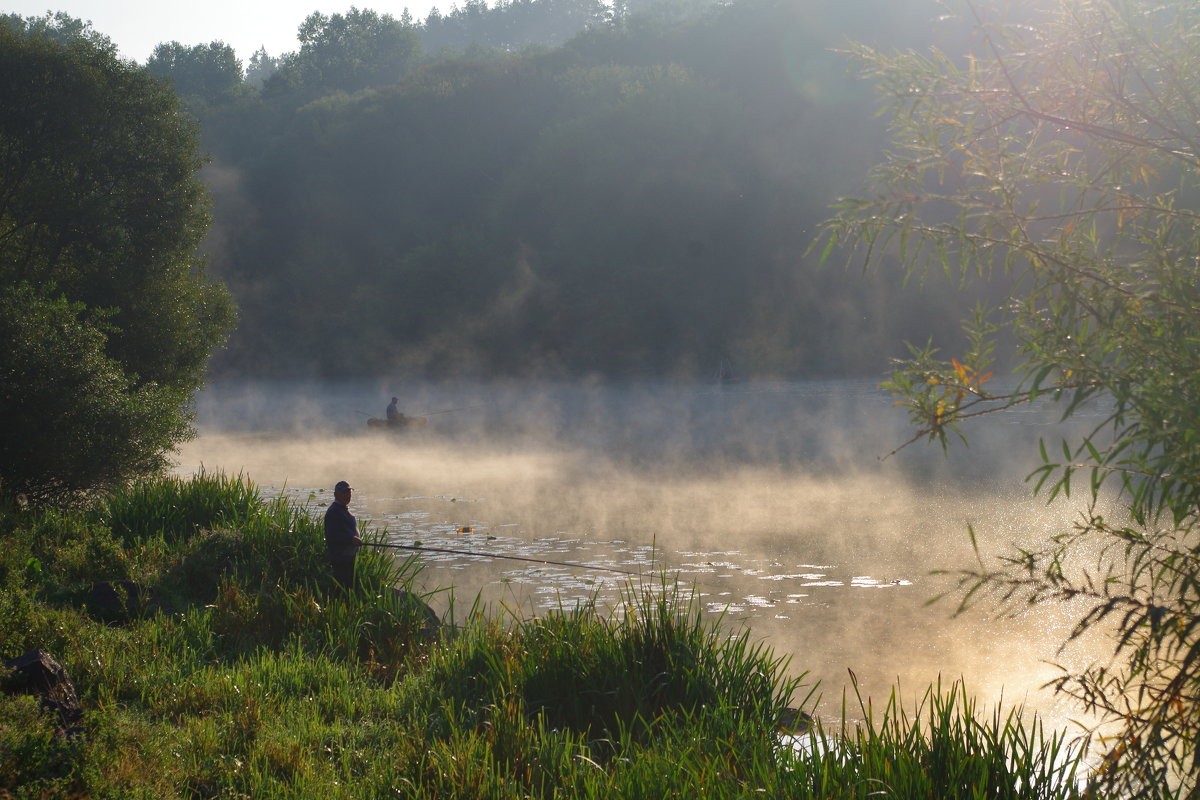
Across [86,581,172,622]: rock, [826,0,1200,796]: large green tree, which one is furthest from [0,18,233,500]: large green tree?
[826,0,1200,796]: large green tree

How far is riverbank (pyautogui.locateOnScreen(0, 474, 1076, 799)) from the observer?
632 centimetres

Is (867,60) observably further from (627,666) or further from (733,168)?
(733,168)

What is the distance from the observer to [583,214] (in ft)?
223

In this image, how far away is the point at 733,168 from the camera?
66.1m

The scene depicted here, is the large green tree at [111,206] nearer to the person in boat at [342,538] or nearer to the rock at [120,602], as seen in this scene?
the person in boat at [342,538]

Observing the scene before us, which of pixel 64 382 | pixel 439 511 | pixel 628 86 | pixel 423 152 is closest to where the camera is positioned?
pixel 64 382

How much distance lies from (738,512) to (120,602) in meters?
13.1

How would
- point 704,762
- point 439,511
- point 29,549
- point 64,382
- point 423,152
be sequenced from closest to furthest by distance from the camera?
point 704,762 < point 29,549 < point 64,382 < point 439,511 < point 423,152

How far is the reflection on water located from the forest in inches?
655

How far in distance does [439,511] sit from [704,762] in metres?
15.9

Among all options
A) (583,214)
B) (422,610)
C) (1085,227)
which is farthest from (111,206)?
(583,214)

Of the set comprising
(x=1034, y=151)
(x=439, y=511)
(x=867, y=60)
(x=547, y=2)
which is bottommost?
(x=439, y=511)

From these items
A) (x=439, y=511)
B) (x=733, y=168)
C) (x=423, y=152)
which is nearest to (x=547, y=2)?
(x=423, y=152)

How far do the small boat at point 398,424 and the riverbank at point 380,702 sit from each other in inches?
978
